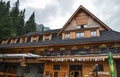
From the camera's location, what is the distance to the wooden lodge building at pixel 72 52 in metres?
18.3

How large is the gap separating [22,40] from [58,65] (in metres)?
13.0

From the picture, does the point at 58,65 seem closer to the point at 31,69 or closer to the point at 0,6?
A: the point at 31,69

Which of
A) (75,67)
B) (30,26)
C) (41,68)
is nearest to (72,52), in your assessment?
(75,67)

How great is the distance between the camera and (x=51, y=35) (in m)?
27.4

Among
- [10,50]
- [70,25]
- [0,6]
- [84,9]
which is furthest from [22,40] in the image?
[0,6]

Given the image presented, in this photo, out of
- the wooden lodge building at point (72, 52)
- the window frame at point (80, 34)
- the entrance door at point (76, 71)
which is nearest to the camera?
the wooden lodge building at point (72, 52)

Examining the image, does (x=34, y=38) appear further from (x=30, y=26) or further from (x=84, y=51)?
(x=30, y=26)

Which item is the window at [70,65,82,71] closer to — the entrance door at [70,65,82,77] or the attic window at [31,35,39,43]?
the entrance door at [70,65,82,77]

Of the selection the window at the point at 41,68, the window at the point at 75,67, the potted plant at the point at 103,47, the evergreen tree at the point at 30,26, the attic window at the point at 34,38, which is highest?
the evergreen tree at the point at 30,26

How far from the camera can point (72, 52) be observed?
21.7 meters

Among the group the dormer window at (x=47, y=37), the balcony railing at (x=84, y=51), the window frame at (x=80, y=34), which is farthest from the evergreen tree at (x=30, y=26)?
the window frame at (x=80, y=34)

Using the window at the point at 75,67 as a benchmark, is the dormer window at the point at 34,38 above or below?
above

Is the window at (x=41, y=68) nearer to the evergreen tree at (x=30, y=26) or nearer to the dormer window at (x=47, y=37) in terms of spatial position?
the dormer window at (x=47, y=37)

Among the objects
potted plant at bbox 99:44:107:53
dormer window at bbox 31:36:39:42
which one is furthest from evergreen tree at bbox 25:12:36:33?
potted plant at bbox 99:44:107:53
